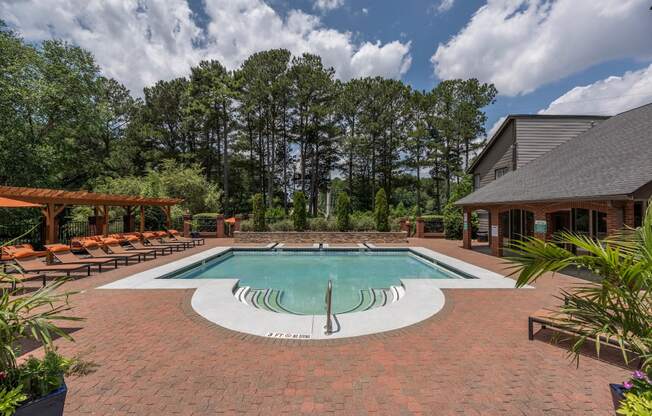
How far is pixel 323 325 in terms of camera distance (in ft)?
18.6

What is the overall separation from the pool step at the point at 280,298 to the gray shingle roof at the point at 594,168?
A: 20.7 feet

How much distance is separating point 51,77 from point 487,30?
2596 cm

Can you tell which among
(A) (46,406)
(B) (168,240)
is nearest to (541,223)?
(A) (46,406)

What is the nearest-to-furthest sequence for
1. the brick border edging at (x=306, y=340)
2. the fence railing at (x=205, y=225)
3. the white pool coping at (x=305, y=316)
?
the brick border edging at (x=306, y=340) → the white pool coping at (x=305, y=316) → the fence railing at (x=205, y=225)

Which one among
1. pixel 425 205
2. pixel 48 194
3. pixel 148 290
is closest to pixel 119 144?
pixel 48 194

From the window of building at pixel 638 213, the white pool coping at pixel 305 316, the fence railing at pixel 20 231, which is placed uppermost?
the window of building at pixel 638 213

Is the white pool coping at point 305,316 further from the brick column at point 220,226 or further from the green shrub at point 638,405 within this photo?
the brick column at point 220,226

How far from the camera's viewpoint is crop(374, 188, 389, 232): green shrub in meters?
21.2

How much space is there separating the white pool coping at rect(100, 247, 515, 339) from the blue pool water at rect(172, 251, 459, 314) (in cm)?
149

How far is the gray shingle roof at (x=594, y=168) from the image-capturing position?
8711mm

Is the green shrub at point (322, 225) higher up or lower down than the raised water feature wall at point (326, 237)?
higher up

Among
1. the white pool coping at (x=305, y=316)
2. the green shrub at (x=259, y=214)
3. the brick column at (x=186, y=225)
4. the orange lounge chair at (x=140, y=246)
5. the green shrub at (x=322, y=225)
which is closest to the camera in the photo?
the white pool coping at (x=305, y=316)

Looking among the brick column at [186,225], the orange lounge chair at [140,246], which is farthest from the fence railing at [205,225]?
the orange lounge chair at [140,246]

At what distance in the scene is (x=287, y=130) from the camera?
111 feet
